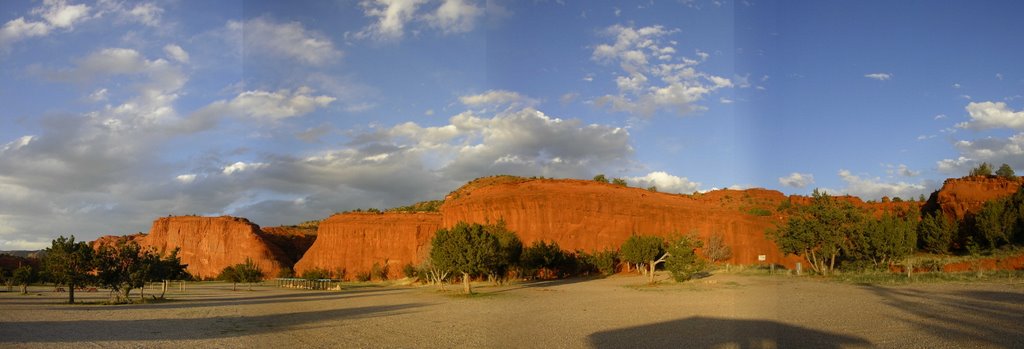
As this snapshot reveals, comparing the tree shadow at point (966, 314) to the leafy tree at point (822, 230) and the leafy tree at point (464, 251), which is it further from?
the leafy tree at point (464, 251)

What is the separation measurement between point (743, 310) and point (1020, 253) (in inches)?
1418

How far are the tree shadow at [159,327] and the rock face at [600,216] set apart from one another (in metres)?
46.7

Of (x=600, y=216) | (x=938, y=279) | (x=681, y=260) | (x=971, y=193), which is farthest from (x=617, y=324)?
(x=971, y=193)

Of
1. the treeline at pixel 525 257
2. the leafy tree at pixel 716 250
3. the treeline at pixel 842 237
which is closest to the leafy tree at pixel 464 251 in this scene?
the treeline at pixel 525 257

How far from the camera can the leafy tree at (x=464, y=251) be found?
3709 cm

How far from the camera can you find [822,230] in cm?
3984

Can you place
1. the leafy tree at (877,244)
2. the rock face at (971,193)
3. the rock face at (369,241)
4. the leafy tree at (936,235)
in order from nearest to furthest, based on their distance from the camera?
the leafy tree at (877,244)
the leafy tree at (936,235)
the rock face at (971,193)
the rock face at (369,241)

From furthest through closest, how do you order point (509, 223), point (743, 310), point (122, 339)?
1. point (509, 223)
2. point (743, 310)
3. point (122, 339)

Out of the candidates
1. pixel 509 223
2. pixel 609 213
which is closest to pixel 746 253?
pixel 609 213

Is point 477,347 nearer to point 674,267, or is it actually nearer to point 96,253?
point 674,267

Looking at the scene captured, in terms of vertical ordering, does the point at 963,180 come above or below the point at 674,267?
above

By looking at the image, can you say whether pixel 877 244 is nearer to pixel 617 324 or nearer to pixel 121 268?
pixel 617 324

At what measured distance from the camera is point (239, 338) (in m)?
16.8

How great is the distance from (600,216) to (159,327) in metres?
57.9
